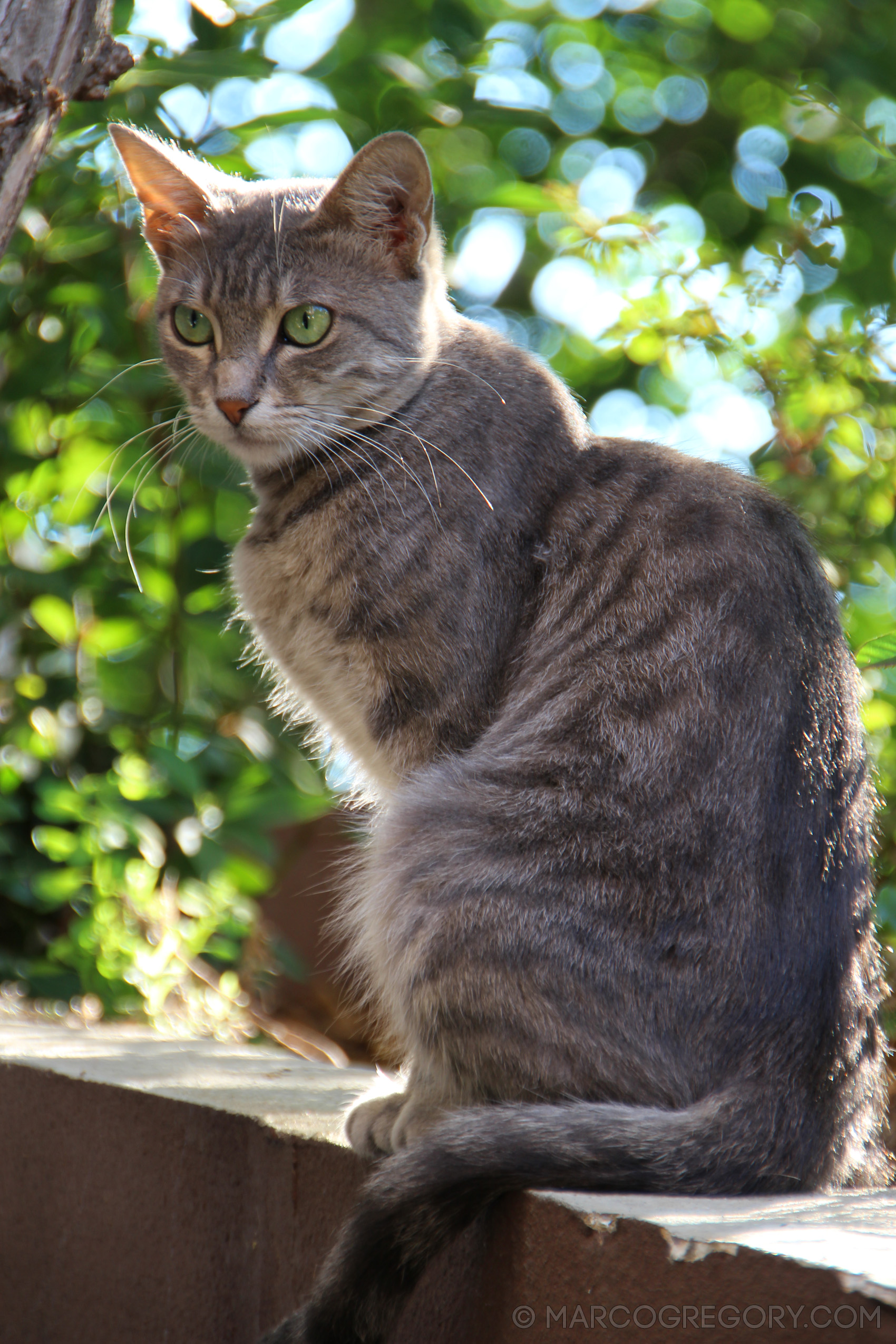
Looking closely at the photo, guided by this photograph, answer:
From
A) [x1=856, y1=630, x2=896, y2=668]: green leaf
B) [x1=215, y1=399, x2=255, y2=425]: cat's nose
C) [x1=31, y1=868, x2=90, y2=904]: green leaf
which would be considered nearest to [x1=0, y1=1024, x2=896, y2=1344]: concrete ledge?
[x1=31, y1=868, x2=90, y2=904]: green leaf

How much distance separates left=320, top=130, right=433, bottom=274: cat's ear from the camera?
196 cm

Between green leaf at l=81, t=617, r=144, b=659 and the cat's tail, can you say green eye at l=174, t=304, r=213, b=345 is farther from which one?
the cat's tail

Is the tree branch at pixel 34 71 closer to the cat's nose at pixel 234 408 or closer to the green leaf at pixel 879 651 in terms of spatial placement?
the cat's nose at pixel 234 408

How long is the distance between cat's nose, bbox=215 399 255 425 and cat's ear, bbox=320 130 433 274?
407 mm

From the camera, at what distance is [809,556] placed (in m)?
1.76

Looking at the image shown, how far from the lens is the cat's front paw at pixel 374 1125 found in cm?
159

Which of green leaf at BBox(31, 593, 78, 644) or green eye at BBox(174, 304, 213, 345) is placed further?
green leaf at BBox(31, 593, 78, 644)

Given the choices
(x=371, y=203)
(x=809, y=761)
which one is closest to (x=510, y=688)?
(x=809, y=761)

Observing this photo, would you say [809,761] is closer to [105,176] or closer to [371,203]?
[371,203]

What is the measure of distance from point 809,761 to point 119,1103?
4.07 ft

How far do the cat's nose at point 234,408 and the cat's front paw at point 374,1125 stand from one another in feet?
3.79

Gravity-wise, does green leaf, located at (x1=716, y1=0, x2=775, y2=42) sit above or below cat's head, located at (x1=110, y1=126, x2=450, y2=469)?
above

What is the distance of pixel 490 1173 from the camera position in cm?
124

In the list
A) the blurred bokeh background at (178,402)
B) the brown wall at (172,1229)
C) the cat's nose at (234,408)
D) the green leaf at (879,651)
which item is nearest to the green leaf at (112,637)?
the blurred bokeh background at (178,402)
